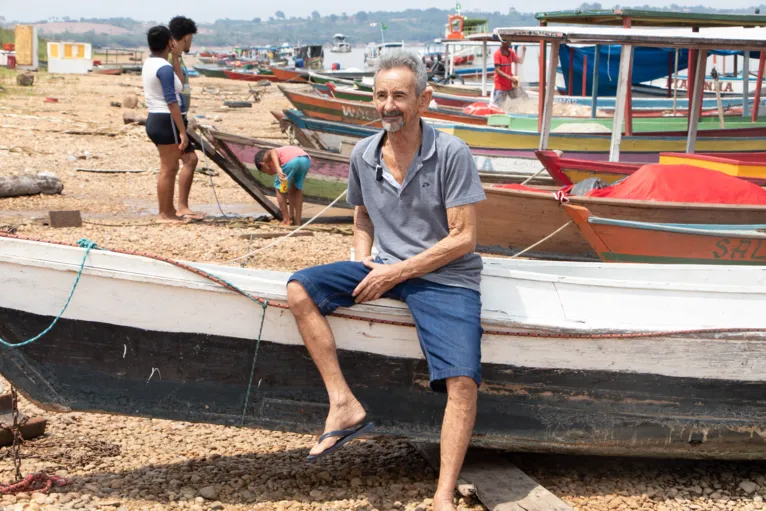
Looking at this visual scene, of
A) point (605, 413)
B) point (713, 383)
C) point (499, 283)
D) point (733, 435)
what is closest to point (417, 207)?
point (499, 283)

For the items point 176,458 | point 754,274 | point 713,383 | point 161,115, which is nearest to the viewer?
point 713,383

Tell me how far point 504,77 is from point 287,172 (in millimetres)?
8264

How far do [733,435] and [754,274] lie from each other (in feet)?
4.19

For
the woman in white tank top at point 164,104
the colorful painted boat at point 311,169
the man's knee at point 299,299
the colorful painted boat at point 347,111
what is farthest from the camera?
the colorful painted boat at point 347,111

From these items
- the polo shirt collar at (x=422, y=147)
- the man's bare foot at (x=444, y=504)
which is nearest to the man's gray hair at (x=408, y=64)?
the polo shirt collar at (x=422, y=147)

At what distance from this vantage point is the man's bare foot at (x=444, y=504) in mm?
3447

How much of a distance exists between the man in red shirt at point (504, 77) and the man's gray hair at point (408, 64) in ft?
41.5

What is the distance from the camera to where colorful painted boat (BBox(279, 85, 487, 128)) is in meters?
15.3

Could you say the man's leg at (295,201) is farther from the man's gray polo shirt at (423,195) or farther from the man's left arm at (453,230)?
the man's left arm at (453,230)

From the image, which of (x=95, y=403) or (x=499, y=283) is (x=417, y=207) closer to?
(x=499, y=283)

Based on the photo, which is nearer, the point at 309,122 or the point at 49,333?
the point at 49,333

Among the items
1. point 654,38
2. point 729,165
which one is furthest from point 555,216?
point 654,38

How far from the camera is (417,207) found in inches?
143

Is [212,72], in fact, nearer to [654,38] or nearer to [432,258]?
[654,38]
